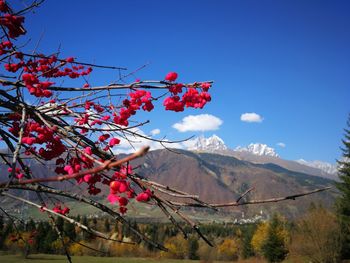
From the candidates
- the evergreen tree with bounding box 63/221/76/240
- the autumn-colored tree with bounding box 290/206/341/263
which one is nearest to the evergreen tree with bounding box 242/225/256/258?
the evergreen tree with bounding box 63/221/76/240

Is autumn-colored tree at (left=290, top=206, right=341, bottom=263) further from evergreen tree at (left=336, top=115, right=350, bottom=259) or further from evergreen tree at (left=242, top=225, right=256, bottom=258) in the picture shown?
evergreen tree at (left=242, top=225, right=256, bottom=258)

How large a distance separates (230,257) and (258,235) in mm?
18840

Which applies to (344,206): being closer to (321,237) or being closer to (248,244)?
(321,237)

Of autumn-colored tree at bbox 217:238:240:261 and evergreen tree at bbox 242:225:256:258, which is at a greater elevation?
evergreen tree at bbox 242:225:256:258

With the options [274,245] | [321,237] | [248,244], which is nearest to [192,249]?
[248,244]

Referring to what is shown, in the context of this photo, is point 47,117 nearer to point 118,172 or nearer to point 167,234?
point 118,172

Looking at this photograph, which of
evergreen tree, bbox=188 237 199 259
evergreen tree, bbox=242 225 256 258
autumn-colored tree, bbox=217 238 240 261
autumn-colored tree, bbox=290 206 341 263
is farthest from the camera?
evergreen tree, bbox=188 237 199 259

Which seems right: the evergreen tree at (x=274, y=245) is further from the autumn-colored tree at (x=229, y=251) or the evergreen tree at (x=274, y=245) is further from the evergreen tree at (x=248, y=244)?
the autumn-colored tree at (x=229, y=251)

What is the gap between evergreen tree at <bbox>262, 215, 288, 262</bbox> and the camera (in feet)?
188

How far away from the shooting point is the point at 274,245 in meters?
58.3

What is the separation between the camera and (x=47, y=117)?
139 inches

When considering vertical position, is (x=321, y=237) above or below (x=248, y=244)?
above

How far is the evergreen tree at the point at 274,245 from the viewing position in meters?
57.4

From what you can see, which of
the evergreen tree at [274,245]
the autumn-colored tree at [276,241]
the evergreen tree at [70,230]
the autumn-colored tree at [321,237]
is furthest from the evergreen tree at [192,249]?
the autumn-colored tree at [321,237]
